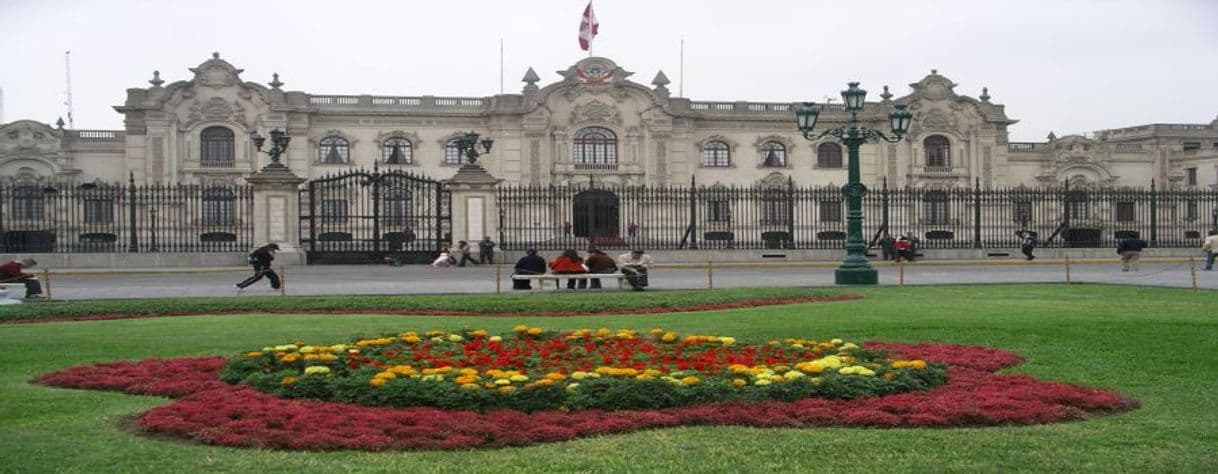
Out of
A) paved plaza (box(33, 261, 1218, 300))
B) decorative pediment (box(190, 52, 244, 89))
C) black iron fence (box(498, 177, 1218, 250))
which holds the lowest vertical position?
paved plaza (box(33, 261, 1218, 300))

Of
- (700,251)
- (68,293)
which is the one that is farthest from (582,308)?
(700,251)

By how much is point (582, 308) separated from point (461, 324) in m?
3.03

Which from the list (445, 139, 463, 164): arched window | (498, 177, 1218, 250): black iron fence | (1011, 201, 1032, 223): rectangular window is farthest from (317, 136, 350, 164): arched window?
(1011, 201, 1032, 223): rectangular window

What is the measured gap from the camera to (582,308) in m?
18.5

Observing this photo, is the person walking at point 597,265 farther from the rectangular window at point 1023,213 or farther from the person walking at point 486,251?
the rectangular window at point 1023,213

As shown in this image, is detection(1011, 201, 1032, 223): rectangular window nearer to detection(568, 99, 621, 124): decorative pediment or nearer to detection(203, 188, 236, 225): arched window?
detection(568, 99, 621, 124): decorative pediment

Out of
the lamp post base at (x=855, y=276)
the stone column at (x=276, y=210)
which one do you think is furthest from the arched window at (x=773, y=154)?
the lamp post base at (x=855, y=276)

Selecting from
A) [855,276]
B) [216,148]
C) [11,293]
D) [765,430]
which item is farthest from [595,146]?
[765,430]

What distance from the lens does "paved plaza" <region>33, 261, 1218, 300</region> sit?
24.1 m

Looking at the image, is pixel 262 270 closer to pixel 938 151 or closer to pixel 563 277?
pixel 563 277

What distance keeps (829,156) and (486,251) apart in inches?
1255

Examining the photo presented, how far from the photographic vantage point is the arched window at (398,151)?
5900 cm

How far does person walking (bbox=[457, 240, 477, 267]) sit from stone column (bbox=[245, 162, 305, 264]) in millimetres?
4640

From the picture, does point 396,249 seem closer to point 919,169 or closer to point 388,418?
point 388,418
